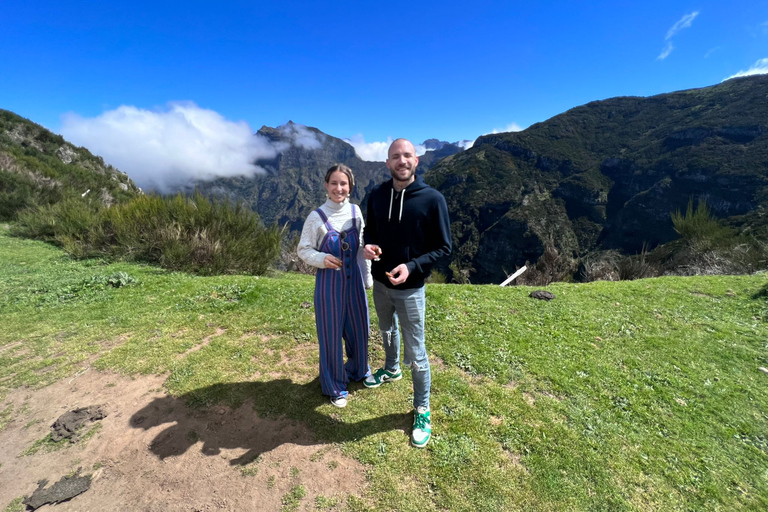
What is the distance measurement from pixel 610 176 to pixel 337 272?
11455cm

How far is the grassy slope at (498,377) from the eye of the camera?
2.55m

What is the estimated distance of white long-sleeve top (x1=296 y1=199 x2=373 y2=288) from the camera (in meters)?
2.81

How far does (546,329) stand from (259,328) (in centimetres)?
453

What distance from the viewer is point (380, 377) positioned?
3.57m

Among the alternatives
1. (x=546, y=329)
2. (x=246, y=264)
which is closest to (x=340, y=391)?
(x=546, y=329)

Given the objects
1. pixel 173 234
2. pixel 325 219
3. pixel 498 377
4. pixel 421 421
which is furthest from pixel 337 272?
pixel 173 234

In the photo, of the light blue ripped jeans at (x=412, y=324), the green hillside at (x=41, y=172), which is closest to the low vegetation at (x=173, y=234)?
the green hillside at (x=41, y=172)

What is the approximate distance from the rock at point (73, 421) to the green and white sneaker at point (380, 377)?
8.34 feet

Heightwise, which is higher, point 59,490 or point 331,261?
point 331,261

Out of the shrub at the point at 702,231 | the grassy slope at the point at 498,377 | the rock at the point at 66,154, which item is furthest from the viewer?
the rock at the point at 66,154

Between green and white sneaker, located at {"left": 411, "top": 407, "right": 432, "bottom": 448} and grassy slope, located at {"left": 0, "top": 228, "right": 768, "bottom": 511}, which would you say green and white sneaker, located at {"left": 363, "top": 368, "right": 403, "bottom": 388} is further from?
green and white sneaker, located at {"left": 411, "top": 407, "right": 432, "bottom": 448}

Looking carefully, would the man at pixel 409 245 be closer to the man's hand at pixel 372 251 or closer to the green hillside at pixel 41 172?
the man's hand at pixel 372 251

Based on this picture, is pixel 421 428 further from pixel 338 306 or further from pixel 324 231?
pixel 324 231

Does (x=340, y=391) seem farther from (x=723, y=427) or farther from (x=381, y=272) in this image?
(x=723, y=427)
